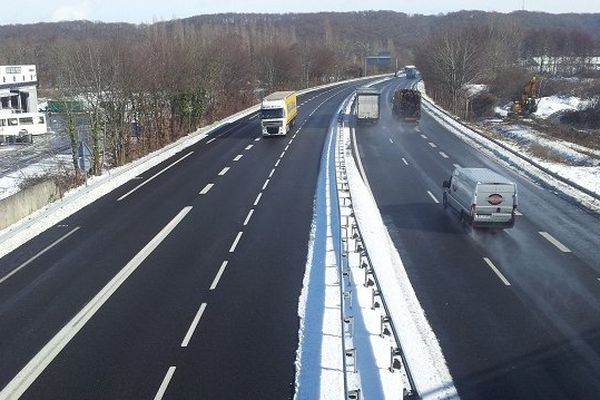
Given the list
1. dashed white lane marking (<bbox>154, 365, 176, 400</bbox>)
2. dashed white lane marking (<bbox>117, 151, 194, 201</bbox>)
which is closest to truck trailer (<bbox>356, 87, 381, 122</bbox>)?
dashed white lane marking (<bbox>117, 151, 194, 201</bbox>)

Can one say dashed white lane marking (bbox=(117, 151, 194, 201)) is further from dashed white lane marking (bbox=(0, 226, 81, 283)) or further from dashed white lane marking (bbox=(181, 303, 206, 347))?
dashed white lane marking (bbox=(181, 303, 206, 347))

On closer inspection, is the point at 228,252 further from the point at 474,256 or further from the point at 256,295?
the point at 474,256

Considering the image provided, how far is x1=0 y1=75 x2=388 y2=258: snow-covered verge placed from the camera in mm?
22170

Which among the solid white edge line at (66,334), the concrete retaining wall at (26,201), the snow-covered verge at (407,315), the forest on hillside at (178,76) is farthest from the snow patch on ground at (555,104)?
the solid white edge line at (66,334)

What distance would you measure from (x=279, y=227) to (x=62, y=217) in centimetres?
952

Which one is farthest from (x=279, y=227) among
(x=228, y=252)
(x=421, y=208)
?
(x=421, y=208)

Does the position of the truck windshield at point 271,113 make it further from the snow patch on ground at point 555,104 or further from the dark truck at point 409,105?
the snow patch on ground at point 555,104

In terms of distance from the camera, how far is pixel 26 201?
25.1m

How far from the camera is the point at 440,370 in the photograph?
1218 centimetres

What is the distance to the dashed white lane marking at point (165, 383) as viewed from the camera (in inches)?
450

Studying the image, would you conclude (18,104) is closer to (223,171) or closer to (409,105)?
(409,105)

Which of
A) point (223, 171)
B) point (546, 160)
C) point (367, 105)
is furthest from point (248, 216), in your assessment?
point (367, 105)

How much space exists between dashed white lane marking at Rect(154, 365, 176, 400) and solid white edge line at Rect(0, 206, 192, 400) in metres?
2.70

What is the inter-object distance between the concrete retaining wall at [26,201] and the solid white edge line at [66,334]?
6806 mm
